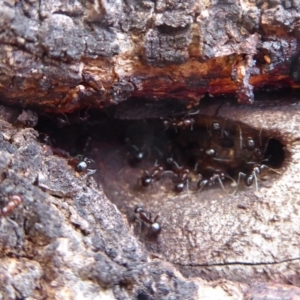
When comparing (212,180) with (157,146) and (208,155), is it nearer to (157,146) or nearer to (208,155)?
(208,155)

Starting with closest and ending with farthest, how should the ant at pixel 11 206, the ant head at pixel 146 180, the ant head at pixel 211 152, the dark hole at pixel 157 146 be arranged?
the ant at pixel 11 206 → the dark hole at pixel 157 146 → the ant head at pixel 146 180 → the ant head at pixel 211 152

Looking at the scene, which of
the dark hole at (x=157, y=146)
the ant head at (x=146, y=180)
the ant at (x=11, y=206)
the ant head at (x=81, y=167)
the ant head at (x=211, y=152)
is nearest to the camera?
the ant at (x=11, y=206)

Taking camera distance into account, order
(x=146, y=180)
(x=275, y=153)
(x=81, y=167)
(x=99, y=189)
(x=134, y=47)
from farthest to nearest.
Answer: (x=146, y=180)
(x=275, y=153)
(x=81, y=167)
(x=99, y=189)
(x=134, y=47)

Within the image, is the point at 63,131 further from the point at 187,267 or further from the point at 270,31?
the point at 270,31

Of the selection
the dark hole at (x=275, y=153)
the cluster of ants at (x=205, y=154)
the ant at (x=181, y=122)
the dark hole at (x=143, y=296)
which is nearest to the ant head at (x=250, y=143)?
the cluster of ants at (x=205, y=154)

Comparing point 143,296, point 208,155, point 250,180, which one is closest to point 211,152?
point 208,155

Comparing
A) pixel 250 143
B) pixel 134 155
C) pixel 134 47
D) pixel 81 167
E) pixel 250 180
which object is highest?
pixel 134 47

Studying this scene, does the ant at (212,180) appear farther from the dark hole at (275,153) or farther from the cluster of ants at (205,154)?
the dark hole at (275,153)

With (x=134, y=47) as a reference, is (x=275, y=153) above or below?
below

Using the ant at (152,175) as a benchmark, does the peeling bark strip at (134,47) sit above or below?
above
